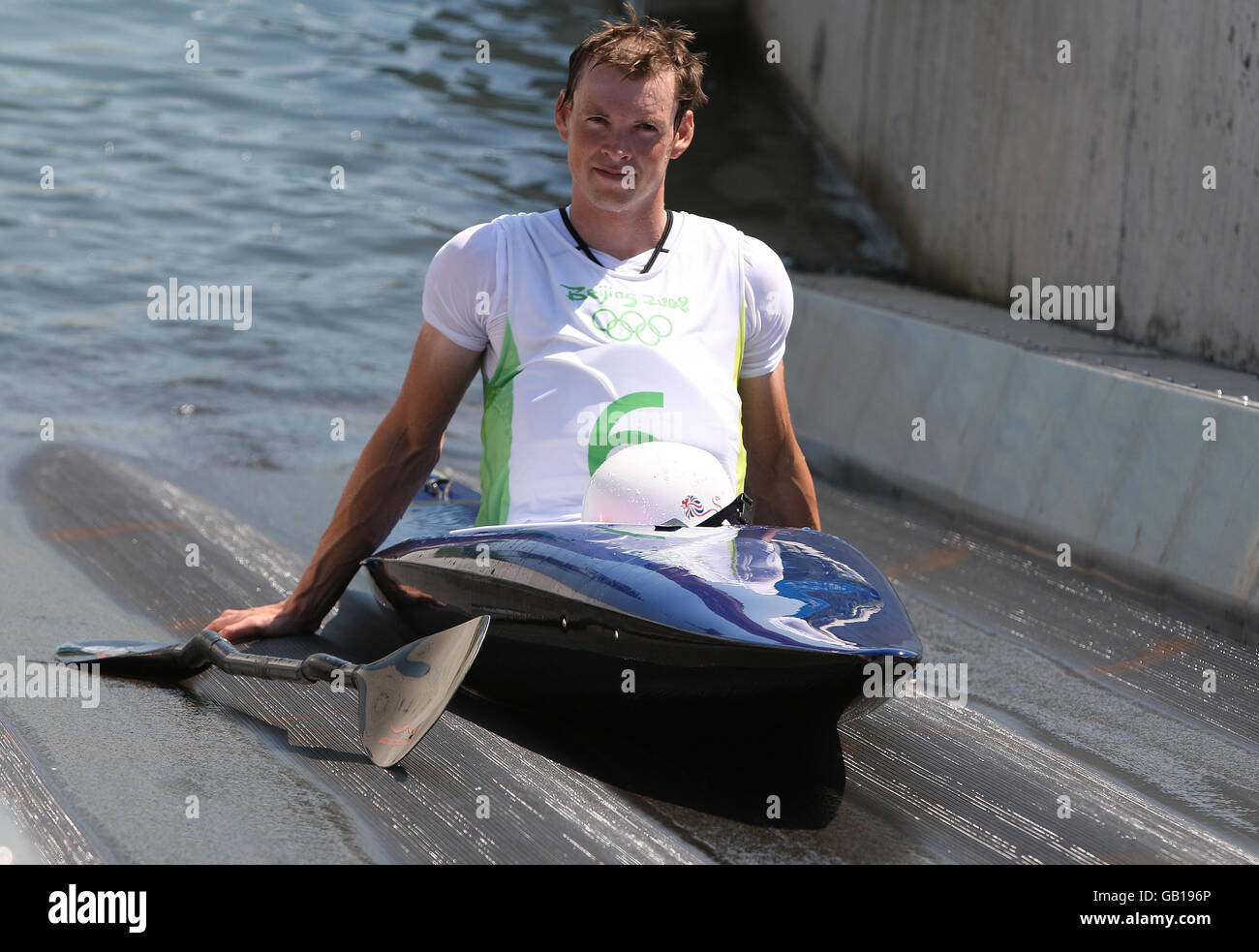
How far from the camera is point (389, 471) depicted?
4.09m

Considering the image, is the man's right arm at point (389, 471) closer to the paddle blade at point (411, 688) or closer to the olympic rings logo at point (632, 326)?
the olympic rings logo at point (632, 326)

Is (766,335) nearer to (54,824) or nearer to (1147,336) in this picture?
(54,824)

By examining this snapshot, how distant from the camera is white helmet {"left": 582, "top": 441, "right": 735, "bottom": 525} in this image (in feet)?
11.8

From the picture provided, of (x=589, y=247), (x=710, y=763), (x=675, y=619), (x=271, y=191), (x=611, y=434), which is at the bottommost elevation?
(x=710, y=763)

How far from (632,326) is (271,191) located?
29.0 ft

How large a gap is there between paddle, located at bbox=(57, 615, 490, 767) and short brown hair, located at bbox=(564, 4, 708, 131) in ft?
5.18

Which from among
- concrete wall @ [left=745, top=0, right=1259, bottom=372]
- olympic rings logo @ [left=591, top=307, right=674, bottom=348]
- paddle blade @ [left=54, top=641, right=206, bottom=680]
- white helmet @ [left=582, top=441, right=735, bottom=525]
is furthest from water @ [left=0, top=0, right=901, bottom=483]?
white helmet @ [left=582, top=441, right=735, bottom=525]

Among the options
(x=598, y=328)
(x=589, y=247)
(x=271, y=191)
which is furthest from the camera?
(x=271, y=191)

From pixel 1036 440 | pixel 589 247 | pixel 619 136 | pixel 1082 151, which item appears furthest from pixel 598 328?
pixel 1082 151

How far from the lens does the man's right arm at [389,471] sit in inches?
159

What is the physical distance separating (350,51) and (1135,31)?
10545 mm

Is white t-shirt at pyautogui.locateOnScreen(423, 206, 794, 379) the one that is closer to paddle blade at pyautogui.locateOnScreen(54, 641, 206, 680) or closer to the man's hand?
the man's hand

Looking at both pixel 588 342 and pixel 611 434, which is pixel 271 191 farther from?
pixel 611 434
